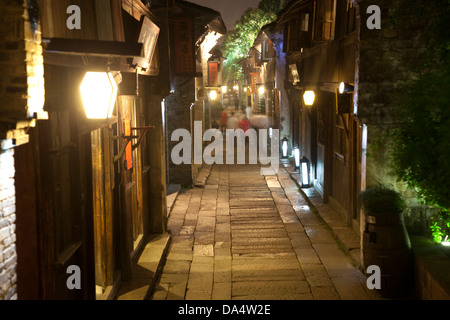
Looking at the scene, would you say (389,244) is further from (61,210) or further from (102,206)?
(61,210)

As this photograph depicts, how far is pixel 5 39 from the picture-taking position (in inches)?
198

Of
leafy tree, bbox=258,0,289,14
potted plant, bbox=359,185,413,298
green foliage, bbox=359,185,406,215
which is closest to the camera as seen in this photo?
potted plant, bbox=359,185,413,298

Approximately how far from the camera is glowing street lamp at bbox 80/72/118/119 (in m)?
6.39

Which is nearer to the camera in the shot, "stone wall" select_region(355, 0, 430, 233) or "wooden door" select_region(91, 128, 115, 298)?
"wooden door" select_region(91, 128, 115, 298)

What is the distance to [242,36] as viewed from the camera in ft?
171

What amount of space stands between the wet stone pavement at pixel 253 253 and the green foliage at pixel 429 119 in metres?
2.41

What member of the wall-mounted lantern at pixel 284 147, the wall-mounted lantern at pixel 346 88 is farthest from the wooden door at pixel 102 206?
the wall-mounted lantern at pixel 284 147

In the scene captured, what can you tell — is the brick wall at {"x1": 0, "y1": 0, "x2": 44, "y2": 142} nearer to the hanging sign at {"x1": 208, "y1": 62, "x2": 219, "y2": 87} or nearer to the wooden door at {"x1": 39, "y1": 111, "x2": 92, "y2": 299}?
the wooden door at {"x1": 39, "y1": 111, "x2": 92, "y2": 299}

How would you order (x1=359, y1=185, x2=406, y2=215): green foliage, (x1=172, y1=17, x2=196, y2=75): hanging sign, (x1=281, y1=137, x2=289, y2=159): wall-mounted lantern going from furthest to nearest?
(x1=281, y1=137, x2=289, y2=159): wall-mounted lantern < (x1=172, y1=17, x2=196, y2=75): hanging sign < (x1=359, y1=185, x2=406, y2=215): green foliage

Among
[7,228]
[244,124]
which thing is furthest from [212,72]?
[7,228]

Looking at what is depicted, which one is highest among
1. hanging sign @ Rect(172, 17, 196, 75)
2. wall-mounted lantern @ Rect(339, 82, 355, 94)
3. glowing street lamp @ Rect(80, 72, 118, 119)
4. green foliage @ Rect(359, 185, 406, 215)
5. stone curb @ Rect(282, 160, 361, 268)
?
hanging sign @ Rect(172, 17, 196, 75)

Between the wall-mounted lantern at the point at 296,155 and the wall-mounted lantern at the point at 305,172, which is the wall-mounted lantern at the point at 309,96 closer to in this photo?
the wall-mounted lantern at the point at 305,172

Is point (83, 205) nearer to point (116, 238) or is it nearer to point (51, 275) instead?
point (51, 275)

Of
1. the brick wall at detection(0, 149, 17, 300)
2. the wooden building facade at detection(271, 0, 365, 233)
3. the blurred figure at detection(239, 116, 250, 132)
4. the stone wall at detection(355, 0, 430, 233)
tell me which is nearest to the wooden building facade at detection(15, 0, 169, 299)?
the brick wall at detection(0, 149, 17, 300)
